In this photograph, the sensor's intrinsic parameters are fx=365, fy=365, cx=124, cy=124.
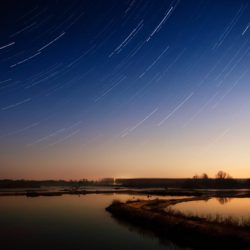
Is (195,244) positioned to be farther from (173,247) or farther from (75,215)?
(75,215)

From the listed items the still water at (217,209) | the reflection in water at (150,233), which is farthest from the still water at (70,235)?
the still water at (217,209)

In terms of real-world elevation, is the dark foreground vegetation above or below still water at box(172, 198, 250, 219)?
below

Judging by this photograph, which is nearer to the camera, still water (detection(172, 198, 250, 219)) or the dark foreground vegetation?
the dark foreground vegetation

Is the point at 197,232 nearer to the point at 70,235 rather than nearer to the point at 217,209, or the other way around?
the point at 70,235

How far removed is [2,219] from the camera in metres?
44.2

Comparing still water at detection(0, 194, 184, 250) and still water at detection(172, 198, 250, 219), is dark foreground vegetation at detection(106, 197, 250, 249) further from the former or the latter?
still water at detection(172, 198, 250, 219)

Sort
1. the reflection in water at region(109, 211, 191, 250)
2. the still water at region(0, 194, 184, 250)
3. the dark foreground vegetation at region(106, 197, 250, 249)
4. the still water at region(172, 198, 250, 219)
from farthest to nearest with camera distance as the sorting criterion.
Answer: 1. the still water at region(172, 198, 250, 219)
2. the reflection in water at region(109, 211, 191, 250)
3. the still water at region(0, 194, 184, 250)
4. the dark foreground vegetation at region(106, 197, 250, 249)

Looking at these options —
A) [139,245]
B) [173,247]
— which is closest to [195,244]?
[173,247]

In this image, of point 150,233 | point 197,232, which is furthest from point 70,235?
point 197,232

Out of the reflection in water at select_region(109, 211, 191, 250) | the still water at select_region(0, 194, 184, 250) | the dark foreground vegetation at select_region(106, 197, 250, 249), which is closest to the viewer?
the dark foreground vegetation at select_region(106, 197, 250, 249)

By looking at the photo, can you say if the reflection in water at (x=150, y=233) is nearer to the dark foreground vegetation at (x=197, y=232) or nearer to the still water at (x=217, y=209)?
the dark foreground vegetation at (x=197, y=232)

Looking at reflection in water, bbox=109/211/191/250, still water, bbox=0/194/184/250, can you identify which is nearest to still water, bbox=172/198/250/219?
reflection in water, bbox=109/211/191/250

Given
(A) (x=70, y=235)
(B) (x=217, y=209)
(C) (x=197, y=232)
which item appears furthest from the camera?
(B) (x=217, y=209)

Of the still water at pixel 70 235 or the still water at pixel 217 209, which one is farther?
the still water at pixel 217 209
